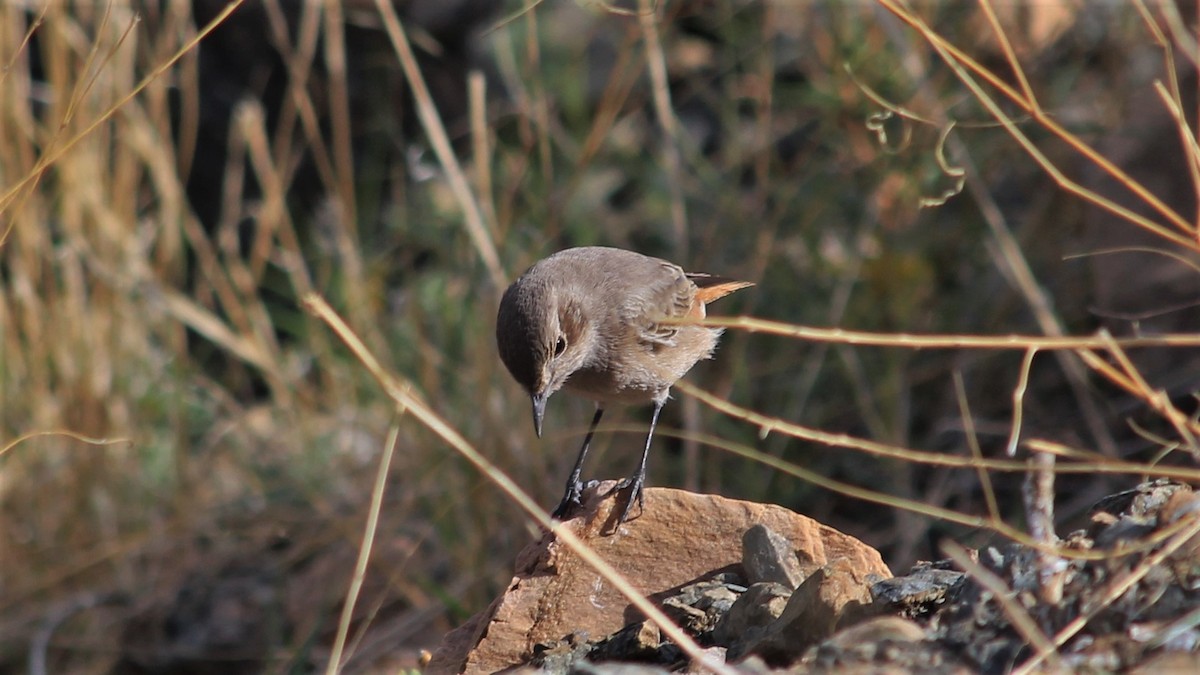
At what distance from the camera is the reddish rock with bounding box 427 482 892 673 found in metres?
3.15

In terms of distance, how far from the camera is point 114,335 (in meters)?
7.03

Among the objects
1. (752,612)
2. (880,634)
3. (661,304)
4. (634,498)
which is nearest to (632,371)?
(661,304)

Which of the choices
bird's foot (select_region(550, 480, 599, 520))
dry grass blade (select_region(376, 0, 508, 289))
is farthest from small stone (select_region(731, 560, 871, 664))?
dry grass blade (select_region(376, 0, 508, 289))

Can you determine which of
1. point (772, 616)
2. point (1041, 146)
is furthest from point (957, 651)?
point (1041, 146)

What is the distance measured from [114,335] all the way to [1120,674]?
5.89 meters

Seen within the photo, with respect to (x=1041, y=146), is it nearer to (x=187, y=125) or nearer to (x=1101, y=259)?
(x=1101, y=259)

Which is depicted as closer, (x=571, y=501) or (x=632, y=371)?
(x=571, y=501)

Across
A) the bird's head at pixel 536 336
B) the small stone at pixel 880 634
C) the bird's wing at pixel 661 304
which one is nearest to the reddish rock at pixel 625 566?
the small stone at pixel 880 634

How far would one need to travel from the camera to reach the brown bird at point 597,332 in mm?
4391

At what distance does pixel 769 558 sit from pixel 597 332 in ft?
5.82

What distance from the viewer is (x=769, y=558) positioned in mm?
3158

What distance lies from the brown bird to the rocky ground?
0.72 m

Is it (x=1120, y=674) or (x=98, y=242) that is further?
(x=98, y=242)

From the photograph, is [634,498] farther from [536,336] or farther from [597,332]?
[597,332]
